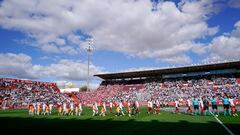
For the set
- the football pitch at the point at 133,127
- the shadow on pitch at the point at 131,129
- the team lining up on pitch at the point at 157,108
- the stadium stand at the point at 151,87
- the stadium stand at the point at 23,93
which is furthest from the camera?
the stadium stand at the point at 151,87

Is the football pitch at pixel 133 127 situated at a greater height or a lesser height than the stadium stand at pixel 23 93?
lesser

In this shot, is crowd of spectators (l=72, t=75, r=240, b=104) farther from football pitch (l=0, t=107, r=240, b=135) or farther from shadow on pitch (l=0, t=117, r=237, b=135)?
shadow on pitch (l=0, t=117, r=237, b=135)

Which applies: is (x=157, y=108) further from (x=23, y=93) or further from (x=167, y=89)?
(x=23, y=93)

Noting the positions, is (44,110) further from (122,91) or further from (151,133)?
(122,91)

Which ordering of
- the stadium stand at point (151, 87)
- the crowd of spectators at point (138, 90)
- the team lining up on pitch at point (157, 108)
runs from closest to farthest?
the team lining up on pitch at point (157, 108) < the crowd of spectators at point (138, 90) < the stadium stand at point (151, 87)

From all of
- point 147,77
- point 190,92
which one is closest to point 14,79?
point 147,77

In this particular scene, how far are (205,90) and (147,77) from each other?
799 inches

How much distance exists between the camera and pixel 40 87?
68.5m

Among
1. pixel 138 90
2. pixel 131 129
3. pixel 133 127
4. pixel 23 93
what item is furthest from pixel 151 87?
pixel 131 129

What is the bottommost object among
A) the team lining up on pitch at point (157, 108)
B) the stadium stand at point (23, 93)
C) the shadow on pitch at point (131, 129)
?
the shadow on pitch at point (131, 129)

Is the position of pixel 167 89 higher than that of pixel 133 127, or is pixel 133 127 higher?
pixel 167 89

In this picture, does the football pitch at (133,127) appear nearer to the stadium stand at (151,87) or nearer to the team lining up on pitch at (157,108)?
the team lining up on pitch at (157,108)

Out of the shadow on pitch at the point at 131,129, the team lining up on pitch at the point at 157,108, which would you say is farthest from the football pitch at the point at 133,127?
the team lining up on pitch at the point at 157,108

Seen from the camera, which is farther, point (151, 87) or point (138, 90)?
point (138, 90)
